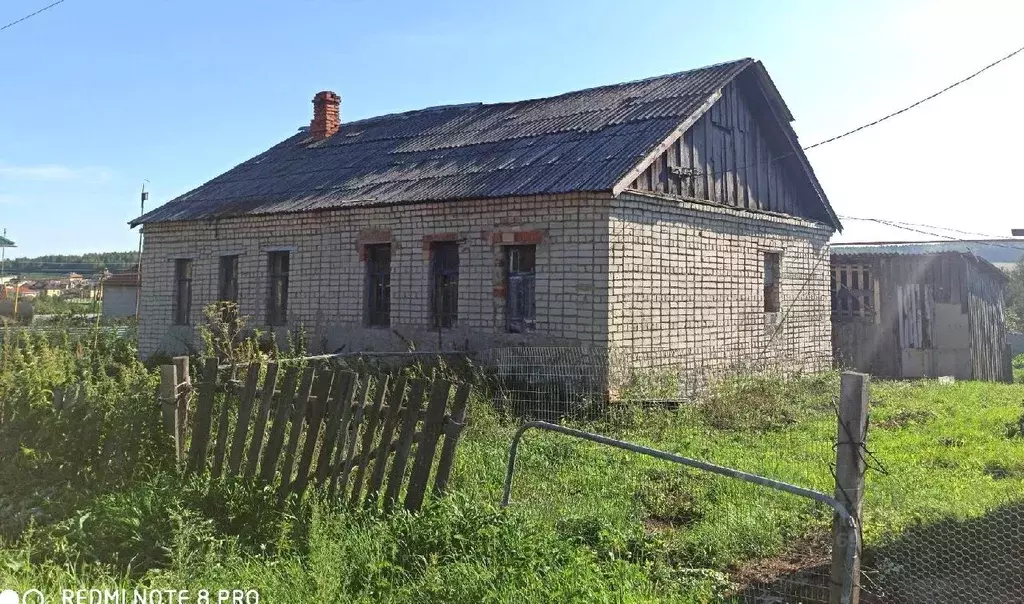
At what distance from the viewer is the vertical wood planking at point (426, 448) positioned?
184 inches

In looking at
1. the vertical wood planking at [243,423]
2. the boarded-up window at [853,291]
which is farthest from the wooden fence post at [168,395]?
the boarded-up window at [853,291]

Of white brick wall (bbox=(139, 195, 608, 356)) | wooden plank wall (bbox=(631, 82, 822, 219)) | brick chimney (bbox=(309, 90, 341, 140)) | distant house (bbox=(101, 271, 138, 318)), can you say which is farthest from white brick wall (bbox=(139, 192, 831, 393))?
distant house (bbox=(101, 271, 138, 318))

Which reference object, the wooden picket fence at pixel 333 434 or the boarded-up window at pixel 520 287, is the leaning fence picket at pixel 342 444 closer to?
the wooden picket fence at pixel 333 434

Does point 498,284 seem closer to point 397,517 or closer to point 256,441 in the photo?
point 256,441

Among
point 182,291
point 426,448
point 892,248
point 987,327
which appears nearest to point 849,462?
point 426,448

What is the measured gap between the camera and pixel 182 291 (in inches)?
653

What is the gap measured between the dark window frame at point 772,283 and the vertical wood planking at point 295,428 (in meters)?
Result: 11.0

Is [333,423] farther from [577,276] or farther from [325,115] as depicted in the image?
[325,115]

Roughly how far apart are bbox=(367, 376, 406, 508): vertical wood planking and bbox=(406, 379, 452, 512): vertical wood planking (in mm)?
221

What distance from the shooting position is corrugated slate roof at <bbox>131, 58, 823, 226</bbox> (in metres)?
11.3

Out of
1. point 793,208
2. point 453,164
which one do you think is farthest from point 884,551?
point 793,208

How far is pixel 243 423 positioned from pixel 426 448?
172 cm

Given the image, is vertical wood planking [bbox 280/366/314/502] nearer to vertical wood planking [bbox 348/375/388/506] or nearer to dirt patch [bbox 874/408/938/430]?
vertical wood planking [bbox 348/375/388/506]

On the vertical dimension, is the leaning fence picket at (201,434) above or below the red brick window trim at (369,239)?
below
